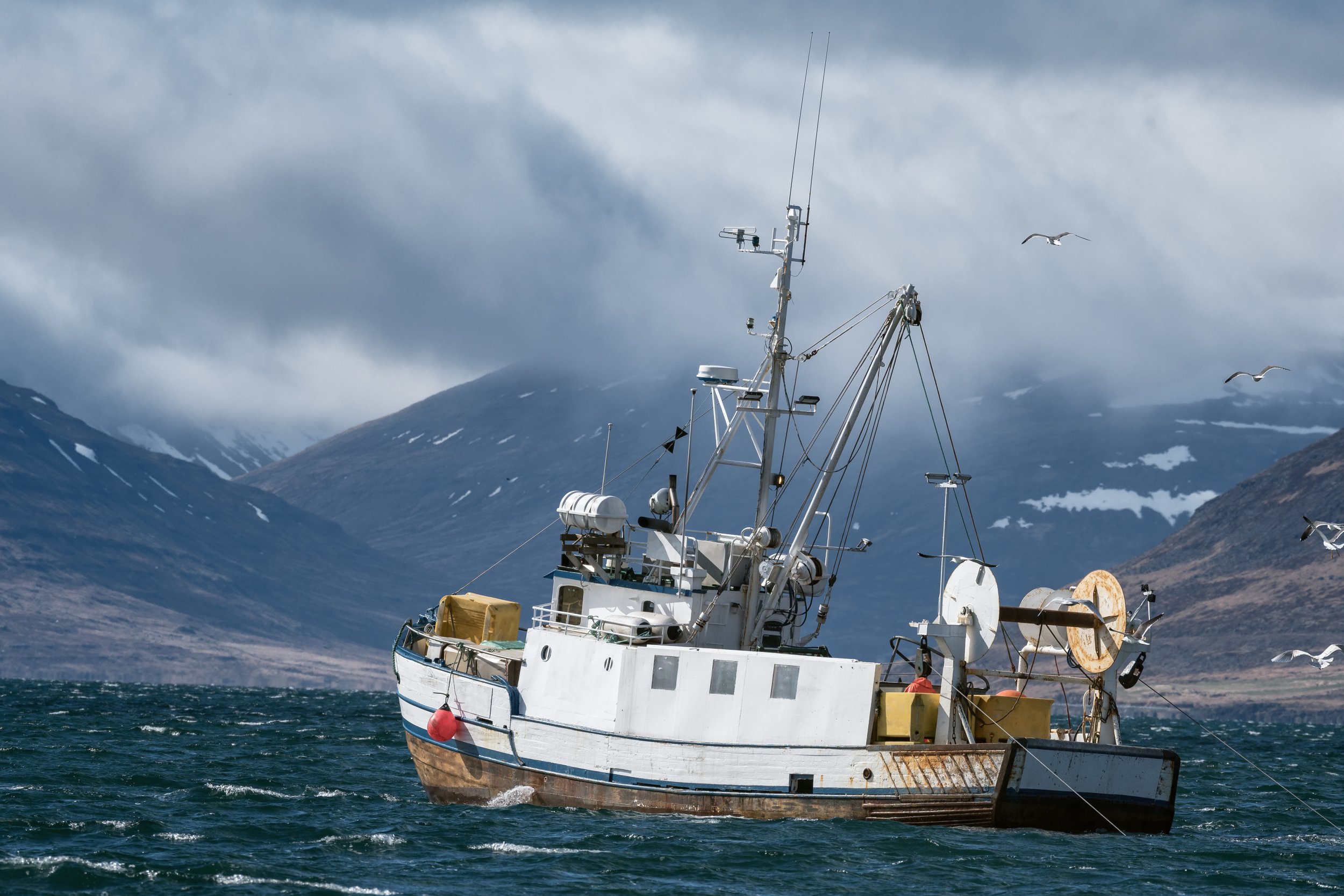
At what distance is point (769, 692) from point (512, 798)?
7.65 m

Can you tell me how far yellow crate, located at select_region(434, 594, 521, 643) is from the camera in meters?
44.2

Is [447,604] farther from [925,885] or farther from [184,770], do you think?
[925,885]

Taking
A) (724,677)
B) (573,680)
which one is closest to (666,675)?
(724,677)

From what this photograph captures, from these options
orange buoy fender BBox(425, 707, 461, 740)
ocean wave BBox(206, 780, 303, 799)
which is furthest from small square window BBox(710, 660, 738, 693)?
ocean wave BBox(206, 780, 303, 799)

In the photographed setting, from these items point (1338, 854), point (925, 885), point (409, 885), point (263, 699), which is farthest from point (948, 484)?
point (263, 699)

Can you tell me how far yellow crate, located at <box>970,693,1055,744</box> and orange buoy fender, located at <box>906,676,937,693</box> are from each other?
46.2 inches

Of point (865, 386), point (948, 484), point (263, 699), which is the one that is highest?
point (865, 386)

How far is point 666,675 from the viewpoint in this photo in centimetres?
3619

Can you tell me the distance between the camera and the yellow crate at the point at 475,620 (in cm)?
4422

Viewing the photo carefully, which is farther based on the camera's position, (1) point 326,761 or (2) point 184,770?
(1) point 326,761

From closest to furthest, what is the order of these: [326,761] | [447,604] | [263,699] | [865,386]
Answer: [865,386], [447,604], [326,761], [263,699]

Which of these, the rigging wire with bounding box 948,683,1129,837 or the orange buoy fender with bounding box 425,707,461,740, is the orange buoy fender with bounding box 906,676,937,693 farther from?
the orange buoy fender with bounding box 425,707,461,740

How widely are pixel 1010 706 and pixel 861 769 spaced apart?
3544 mm

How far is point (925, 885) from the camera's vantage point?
29.2 metres
